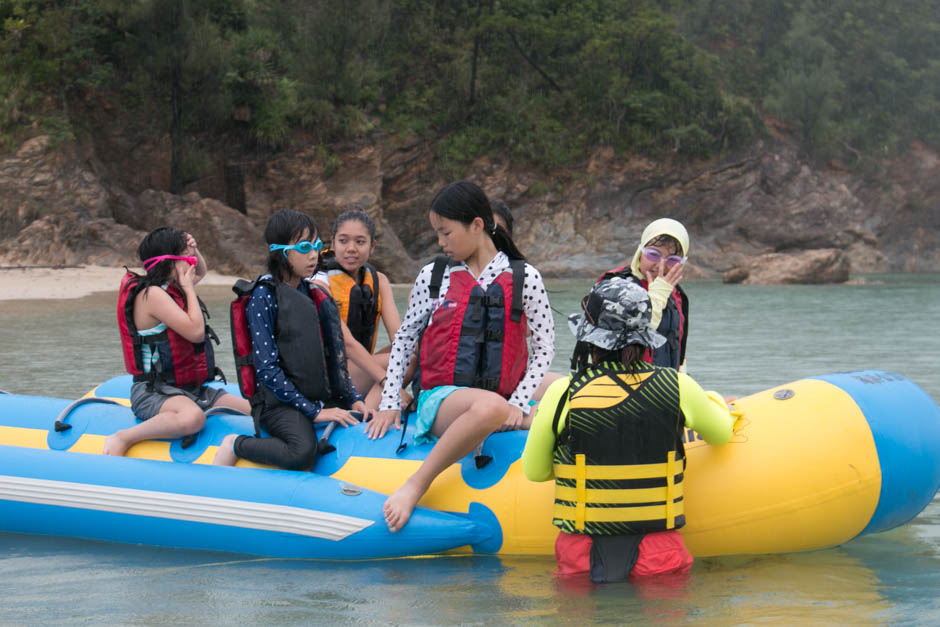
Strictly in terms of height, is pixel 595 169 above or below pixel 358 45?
below

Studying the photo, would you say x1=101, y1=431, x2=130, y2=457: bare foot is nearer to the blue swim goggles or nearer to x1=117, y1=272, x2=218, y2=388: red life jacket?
x1=117, y1=272, x2=218, y2=388: red life jacket

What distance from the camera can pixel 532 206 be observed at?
29.9 metres

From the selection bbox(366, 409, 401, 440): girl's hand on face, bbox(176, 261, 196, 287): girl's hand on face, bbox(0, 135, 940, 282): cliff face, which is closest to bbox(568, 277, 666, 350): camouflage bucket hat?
bbox(366, 409, 401, 440): girl's hand on face

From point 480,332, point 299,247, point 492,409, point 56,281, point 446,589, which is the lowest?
point 56,281

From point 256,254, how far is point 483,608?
19.6m

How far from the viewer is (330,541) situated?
3232 millimetres

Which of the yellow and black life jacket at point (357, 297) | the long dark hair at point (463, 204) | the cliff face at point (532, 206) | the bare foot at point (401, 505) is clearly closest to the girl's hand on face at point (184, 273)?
the yellow and black life jacket at point (357, 297)

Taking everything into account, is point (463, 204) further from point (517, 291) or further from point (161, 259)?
point (161, 259)

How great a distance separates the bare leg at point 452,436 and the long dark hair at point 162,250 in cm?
137

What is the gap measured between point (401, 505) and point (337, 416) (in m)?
0.51

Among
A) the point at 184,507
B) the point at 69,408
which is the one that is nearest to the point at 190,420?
the point at 184,507

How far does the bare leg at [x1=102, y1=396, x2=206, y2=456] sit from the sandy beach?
1213 cm

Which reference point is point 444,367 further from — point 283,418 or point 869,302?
point 869,302

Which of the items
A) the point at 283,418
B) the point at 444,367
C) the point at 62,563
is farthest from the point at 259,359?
the point at 62,563
